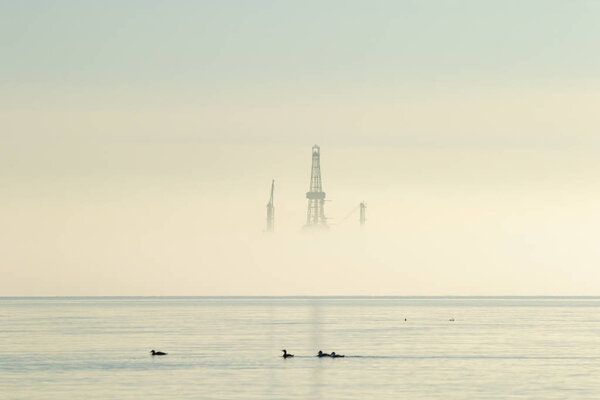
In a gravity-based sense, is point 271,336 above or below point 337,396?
above

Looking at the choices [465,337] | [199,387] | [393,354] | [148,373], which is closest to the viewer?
[199,387]

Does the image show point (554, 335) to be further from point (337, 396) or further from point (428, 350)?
point (337, 396)

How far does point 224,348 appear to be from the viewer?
514ft

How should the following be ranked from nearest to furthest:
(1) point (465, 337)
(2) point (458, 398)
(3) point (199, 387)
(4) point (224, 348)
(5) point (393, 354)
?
(2) point (458, 398)
(3) point (199, 387)
(5) point (393, 354)
(4) point (224, 348)
(1) point (465, 337)

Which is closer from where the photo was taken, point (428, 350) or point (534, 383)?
point (534, 383)

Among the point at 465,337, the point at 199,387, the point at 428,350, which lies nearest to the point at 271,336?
the point at 465,337

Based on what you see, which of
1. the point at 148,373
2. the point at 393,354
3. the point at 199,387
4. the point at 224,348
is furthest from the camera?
the point at 224,348

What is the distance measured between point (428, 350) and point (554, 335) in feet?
149

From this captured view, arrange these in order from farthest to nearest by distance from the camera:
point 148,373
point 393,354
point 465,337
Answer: point 465,337
point 393,354
point 148,373

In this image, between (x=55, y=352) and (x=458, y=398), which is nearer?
(x=458, y=398)

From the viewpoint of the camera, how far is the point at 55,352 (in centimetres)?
14900

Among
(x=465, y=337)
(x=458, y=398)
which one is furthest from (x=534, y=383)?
(x=465, y=337)

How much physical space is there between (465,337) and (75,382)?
9388cm

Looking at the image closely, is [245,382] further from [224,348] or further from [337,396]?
[224,348]
